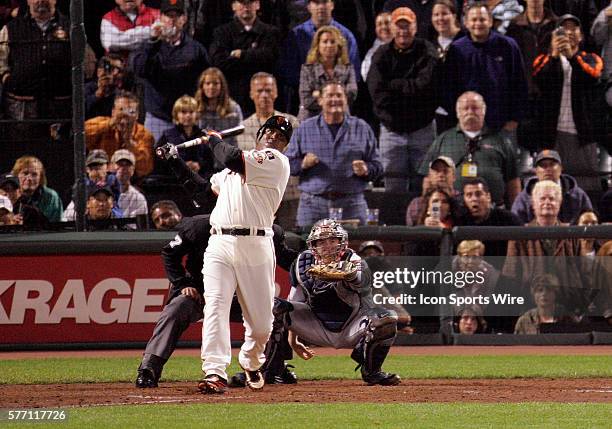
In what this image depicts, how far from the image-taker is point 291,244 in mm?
10719

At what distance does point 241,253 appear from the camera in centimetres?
717

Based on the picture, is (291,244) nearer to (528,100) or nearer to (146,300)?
(146,300)

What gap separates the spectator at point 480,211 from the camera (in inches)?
436

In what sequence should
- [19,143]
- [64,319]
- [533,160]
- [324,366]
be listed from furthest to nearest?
[533,160] → [19,143] → [64,319] → [324,366]

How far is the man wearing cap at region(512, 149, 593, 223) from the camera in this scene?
11.3 m

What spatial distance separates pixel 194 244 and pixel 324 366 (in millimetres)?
2182

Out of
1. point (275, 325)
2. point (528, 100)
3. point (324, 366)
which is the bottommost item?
point (324, 366)

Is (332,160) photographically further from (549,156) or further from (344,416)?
(344,416)

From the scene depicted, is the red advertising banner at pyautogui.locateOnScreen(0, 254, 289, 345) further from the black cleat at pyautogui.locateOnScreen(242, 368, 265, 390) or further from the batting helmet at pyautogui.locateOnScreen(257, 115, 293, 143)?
the batting helmet at pyautogui.locateOnScreen(257, 115, 293, 143)

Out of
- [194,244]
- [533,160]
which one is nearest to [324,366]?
[194,244]

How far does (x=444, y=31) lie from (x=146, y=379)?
6.16 meters

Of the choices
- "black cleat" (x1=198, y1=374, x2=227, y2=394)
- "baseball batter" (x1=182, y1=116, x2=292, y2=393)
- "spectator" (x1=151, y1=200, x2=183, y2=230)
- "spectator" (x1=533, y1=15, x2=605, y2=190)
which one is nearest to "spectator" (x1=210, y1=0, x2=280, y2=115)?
"spectator" (x1=151, y1=200, x2=183, y2=230)

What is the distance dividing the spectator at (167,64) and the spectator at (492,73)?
9.02 feet

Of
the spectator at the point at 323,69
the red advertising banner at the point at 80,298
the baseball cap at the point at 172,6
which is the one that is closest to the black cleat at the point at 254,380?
the red advertising banner at the point at 80,298
